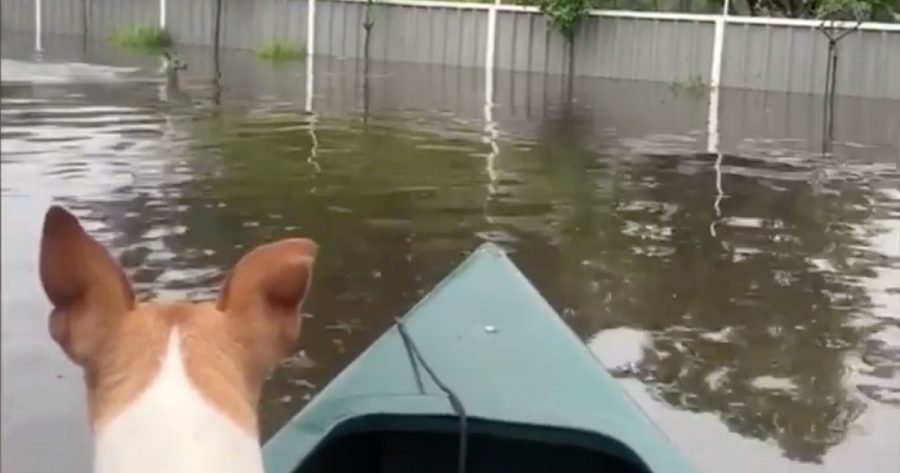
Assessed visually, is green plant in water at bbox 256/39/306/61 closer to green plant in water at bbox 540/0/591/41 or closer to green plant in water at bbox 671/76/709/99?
green plant in water at bbox 540/0/591/41

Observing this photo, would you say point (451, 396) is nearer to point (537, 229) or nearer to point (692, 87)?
point (537, 229)

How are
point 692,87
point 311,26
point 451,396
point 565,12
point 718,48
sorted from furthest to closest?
1. point 311,26
2. point 565,12
3. point 718,48
4. point 692,87
5. point 451,396

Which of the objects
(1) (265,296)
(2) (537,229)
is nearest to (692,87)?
(2) (537,229)

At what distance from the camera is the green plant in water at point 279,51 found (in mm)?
22125

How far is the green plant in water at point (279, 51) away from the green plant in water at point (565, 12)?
4.07m

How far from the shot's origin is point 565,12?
20250 millimetres

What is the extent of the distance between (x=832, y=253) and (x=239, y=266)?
6.72 metres

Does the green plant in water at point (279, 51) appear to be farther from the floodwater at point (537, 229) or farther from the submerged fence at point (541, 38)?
the floodwater at point (537, 229)

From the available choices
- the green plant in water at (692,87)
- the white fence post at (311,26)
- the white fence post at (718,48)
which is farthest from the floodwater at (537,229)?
the white fence post at (311,26)

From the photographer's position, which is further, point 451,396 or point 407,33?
point 407,33

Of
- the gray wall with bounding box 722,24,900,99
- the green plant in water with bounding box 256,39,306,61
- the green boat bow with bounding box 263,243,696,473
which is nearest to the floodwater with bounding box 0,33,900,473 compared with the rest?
the green boat bow with bounding box 263,243,696,473

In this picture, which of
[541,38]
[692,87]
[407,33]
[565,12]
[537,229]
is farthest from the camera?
[407,33]

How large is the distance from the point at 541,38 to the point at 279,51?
4.03 meters

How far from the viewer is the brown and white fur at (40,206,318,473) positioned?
1017mm
